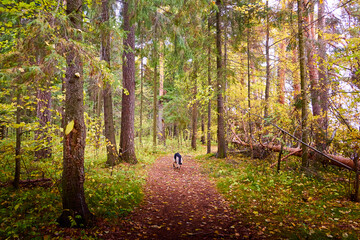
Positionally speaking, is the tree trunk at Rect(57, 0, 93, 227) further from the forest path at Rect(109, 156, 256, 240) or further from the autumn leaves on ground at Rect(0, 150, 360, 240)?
the forest path at Rect(109, 156, 256, 240)

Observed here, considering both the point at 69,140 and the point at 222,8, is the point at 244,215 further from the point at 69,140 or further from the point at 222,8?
the point at 222,8

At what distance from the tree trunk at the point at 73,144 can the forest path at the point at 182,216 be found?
3.00 feet

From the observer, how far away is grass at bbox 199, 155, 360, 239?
3807 millimetres

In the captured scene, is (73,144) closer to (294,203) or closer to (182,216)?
(182,216)

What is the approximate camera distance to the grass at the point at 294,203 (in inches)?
150

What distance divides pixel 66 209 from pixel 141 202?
2282 mm

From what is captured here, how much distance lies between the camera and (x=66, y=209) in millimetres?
3533

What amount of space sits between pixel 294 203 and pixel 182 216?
297 cm

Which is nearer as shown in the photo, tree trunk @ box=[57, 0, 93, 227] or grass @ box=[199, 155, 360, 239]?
tree trunk @ box=[57, 0, 93, 227]

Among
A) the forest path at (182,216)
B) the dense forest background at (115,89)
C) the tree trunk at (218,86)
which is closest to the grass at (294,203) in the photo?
the forest path at (182,216)

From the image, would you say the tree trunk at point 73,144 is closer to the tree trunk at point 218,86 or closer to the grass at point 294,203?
the grass at point 294,203

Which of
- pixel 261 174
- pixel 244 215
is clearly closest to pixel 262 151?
pixel 261 174

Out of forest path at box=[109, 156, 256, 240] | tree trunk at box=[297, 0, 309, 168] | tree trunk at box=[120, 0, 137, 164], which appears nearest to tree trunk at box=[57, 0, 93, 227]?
forest path at box=[109, 156, 256, 240]

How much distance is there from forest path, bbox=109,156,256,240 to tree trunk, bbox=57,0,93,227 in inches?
36.0
